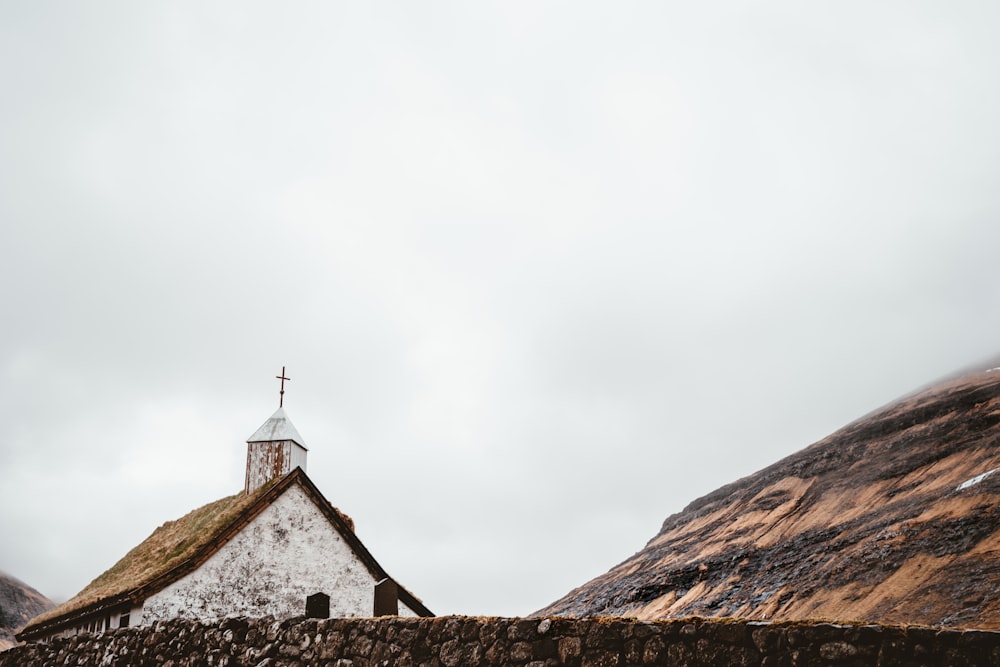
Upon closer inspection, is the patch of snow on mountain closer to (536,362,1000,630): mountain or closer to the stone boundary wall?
(536,362,1000,630): mountain

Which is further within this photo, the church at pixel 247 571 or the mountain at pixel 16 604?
the mountain at pixel 16 604

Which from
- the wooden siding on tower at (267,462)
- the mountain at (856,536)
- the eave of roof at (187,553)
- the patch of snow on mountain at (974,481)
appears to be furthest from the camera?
the patch of snow on mountain at (974,481)

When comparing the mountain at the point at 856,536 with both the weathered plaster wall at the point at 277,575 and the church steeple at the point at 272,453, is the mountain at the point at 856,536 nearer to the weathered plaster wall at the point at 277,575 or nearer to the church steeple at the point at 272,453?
the weathered plaster wall at the point at 277,575

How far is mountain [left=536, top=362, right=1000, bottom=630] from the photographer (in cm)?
3375

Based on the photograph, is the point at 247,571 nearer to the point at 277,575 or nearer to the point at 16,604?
the point at 277,575

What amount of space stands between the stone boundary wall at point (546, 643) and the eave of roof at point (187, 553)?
13.9 ft

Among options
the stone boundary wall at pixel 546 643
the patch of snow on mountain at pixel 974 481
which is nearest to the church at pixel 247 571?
the stone boundary wall at pixel 546 643

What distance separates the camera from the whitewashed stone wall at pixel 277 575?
14.1m

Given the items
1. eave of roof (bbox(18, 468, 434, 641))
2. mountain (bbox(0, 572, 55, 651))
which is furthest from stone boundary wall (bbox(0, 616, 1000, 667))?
mountain (bbox(0, 572, 55, 651))

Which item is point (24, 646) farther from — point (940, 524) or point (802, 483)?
point (802, 483)

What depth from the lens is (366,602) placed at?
16156 millimetres

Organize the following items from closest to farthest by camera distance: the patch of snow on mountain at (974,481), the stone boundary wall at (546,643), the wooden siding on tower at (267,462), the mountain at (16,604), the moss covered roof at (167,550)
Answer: the stone boundary wall at (546,643) < the moss covered roof at (167,550) < the wooden siding on tower at (267,462) < the patch of snow on mountain at (974,481) < the mountain at (16,604)

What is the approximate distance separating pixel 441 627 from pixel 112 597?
31.1 feet

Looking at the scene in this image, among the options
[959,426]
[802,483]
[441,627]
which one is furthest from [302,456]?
[802,483]
